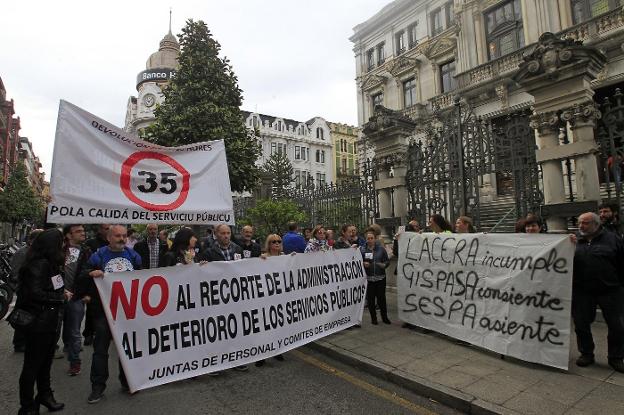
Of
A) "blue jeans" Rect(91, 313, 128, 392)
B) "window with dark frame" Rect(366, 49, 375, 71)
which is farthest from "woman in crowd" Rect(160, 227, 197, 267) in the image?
"window with dark frame" Rect(366, 49, 375, 71)

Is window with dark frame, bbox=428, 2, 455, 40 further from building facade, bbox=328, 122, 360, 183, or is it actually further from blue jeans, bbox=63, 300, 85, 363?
building facade, bbox=328, 122, 360, 183

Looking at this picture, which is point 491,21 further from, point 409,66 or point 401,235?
point 401,235

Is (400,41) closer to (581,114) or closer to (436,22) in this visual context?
(436,22)

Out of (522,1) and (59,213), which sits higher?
(522,1)

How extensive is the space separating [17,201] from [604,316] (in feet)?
138

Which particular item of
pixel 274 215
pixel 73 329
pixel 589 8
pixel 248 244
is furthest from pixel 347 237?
pixel 589 8

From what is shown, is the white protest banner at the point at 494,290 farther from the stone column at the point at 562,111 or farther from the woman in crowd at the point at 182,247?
the woman in crowd at the point at 182,247

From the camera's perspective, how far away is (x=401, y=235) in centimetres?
659

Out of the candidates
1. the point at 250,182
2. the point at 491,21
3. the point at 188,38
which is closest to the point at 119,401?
the point at 250,182

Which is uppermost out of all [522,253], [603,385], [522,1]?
[522,1]

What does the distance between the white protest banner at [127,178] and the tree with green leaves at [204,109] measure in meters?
11.6

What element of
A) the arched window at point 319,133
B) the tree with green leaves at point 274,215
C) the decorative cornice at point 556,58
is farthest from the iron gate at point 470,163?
the arched window at point 319,133

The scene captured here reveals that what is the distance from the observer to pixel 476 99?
875 inches

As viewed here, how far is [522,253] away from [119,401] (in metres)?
5.07
